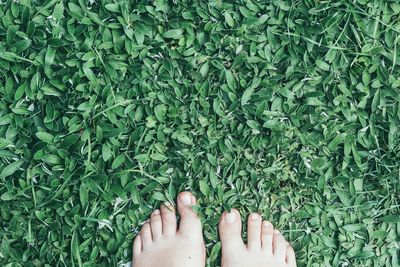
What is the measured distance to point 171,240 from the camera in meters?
2.16

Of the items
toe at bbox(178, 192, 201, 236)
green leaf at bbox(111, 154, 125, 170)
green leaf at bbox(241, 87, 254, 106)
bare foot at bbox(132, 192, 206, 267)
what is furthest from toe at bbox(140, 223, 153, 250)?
green leaf at bbox(241, 87, 254, 106)

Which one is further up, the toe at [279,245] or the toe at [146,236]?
the toe at [146,236]

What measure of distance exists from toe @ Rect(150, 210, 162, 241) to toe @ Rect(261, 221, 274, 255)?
39cm

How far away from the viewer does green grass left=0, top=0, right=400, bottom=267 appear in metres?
2.05

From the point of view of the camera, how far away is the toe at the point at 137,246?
2119 mm

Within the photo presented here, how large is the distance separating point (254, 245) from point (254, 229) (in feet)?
0.26

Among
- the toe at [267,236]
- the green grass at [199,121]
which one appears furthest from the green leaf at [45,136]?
the toe at [267,236]

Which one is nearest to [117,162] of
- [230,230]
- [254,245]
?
[230,230]

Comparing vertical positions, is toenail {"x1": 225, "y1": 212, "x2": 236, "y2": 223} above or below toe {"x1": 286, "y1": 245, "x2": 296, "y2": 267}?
above

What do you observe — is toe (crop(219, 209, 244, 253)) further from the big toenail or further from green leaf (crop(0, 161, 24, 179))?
green leaf (crop(0, 161, 24, 179))

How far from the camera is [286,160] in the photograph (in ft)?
6.90

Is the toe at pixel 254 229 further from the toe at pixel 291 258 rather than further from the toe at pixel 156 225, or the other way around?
the toe at pixel 156 225

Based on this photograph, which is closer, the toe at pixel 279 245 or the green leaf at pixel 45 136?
the green leaf at pixel 45 136

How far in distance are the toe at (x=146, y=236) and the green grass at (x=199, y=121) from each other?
0.06 m
